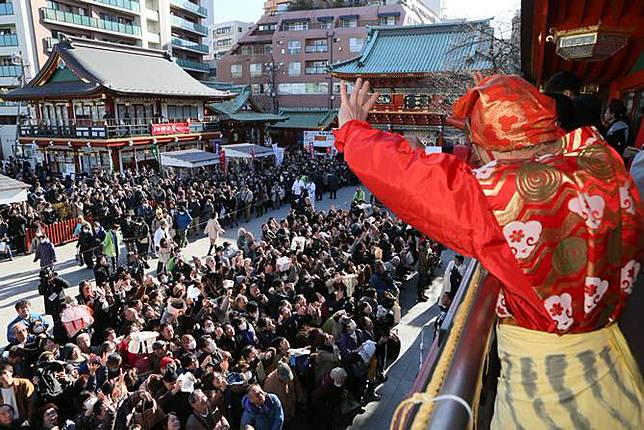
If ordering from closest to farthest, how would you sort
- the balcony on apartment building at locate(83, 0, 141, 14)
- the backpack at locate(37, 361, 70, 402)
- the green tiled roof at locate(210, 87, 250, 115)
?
the backpack at locate(37, 361, 70, 402) < the green tiled roof at locate(210, 87, 250, 115) < the balcony on apartment building at locate(83, 0, 141, 14)

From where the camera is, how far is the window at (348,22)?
41500 millimetres

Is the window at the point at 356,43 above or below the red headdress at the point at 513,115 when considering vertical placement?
above

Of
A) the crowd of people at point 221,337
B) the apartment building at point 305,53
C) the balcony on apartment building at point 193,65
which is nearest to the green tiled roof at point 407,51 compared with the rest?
the apartment building at point 305,53

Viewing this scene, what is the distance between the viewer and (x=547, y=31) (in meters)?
4.07

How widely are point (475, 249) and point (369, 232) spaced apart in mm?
9904

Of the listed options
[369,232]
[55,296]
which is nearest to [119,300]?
[55,296]

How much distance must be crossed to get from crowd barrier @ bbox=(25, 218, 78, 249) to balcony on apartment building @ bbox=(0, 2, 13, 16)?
26.6 metres

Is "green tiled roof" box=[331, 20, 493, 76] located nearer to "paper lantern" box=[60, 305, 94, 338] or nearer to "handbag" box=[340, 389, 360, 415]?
"handbag" box=[340, 389, 360, 415]

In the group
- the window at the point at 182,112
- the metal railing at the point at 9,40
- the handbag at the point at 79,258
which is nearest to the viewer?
the handbag at the point at 79,258

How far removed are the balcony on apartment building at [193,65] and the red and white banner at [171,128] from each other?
55.1 feet

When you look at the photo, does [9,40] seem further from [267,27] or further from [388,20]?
[388,20]

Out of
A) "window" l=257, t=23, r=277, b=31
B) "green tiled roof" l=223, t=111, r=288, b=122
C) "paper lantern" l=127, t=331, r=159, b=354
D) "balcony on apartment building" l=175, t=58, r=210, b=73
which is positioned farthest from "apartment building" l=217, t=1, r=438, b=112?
"paper lantern" l=127, t=331, r=159, b=354

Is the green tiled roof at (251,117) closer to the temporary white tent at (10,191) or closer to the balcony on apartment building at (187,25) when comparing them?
the balcony on apartment building at (187,25)

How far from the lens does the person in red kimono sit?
119 cm
